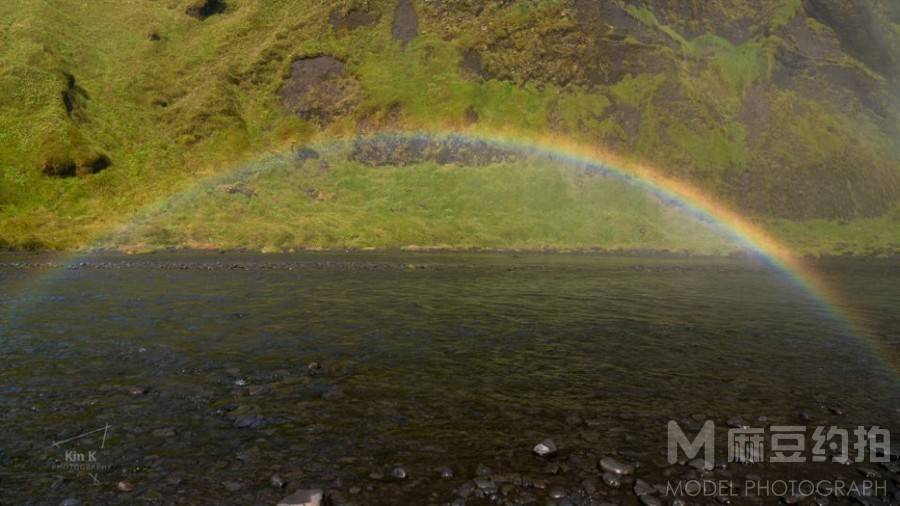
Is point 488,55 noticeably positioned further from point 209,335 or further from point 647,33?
point 209,335

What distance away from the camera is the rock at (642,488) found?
9266mm

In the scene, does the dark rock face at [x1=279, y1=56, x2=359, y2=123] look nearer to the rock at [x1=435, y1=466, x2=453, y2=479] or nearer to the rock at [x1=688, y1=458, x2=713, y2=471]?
the rock at [x1=435, y1=466, x2=453, y2=479]

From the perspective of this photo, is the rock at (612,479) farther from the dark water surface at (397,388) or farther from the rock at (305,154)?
the rock at (305,154)

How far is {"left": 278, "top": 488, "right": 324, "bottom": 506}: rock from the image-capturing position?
8555mm

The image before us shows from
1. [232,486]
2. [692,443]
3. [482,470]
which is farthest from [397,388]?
[692,443]

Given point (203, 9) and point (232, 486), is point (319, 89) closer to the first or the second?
point (203, 9)

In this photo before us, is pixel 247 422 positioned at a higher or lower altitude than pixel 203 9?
lower

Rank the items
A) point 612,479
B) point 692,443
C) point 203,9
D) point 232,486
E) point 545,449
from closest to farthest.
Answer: point 232,486
point 612,479
point 545,449
point 692,443
point 203,9

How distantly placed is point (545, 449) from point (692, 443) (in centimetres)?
345

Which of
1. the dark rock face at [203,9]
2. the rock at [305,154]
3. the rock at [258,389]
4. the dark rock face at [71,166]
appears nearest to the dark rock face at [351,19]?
the dark rock face at [203,9]

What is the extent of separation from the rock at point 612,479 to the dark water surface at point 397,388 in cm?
16

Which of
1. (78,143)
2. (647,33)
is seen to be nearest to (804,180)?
(647,33)

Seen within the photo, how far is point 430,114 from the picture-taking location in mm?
123312

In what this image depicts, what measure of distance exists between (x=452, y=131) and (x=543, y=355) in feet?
346
